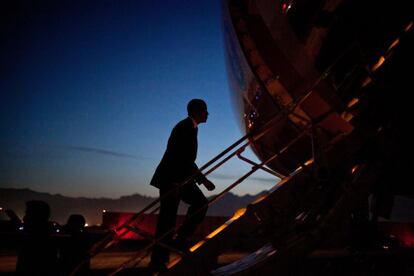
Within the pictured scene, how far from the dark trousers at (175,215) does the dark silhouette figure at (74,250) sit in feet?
2.36

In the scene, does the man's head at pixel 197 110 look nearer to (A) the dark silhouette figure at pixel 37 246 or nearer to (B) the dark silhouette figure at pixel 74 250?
(B) the dark silhouette figure at pixel 74 250

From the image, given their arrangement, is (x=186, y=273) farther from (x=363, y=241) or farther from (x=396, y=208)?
(x=396, y=208)

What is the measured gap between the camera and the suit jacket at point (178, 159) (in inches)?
142

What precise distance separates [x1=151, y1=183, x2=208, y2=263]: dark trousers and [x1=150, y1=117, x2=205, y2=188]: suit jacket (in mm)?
120

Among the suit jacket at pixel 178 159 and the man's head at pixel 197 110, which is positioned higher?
the man's head at pixel 197 110

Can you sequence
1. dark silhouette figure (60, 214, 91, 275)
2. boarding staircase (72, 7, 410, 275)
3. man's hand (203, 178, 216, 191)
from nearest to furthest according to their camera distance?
boarding staircase (72, 7, 410, 275) → dark silhouette figure (60, 214, 91, 275) → man's hand (203, 178, 216, 191)

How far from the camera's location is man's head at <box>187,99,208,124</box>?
3805mm

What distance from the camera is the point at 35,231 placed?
318 cm

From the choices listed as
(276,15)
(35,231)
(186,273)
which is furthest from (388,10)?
(35,231)

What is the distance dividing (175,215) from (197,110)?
3.98ft

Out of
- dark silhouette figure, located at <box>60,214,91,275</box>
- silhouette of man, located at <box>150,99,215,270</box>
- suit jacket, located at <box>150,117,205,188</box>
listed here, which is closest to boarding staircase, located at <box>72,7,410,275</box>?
dark silhouette figure, located at <box>60,214,91,275</box>

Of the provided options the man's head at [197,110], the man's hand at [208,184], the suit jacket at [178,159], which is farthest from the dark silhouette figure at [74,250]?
the man's head at [197,110]

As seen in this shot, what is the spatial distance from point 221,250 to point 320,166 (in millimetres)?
1288

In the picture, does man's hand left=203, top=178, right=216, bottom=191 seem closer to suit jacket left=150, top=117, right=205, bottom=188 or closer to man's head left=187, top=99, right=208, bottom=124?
suit jacket left=150, top=117, right=205, bottom=188
